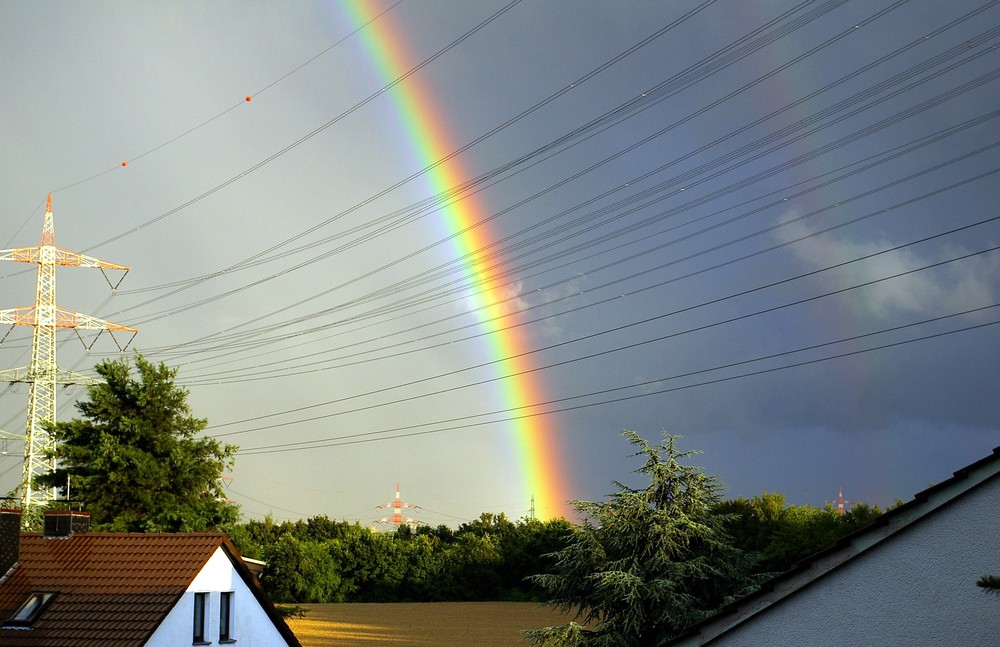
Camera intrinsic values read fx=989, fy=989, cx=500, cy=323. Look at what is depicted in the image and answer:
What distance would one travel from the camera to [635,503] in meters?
26.4

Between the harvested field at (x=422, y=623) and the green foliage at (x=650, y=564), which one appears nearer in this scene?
the green foliage at (x=650, y=564)

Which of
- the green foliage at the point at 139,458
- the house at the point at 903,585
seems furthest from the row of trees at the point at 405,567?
the house at the point at 903,585

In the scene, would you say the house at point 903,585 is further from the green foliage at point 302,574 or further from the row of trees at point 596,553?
the green foliage at point 302,574

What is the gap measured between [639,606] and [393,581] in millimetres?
66400

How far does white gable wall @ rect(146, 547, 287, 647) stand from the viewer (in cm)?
2539

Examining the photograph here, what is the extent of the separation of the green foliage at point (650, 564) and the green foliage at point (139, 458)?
80.2 feet

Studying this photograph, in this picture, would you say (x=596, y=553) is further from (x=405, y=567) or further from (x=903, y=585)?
(x=405, y=567)

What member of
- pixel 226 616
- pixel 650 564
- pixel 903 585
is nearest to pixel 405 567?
pixel 226 616

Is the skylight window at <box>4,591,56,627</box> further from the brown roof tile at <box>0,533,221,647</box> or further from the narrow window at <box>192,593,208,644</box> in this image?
the narrow window at <box>192,593,208,644</box>

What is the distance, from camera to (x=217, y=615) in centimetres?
Answer: 2702

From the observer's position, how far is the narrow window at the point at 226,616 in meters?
27.2

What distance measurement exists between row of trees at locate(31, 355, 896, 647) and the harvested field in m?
3.73

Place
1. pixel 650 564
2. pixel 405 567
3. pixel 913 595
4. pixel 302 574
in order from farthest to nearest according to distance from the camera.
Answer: pixel 405 567 → pixel 302 574 → pixel 650 564 → pixel 913 595

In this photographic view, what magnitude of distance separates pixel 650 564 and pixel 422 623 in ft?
160
